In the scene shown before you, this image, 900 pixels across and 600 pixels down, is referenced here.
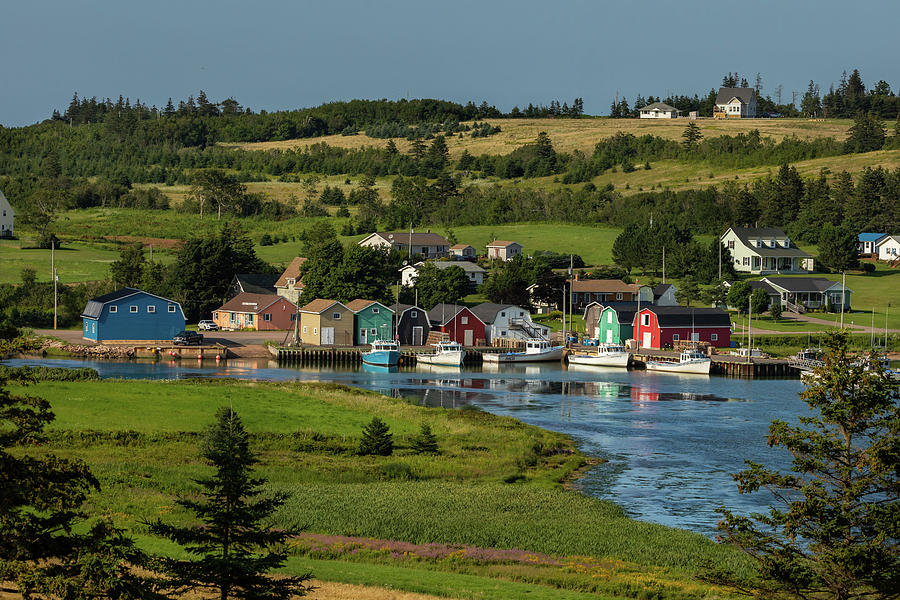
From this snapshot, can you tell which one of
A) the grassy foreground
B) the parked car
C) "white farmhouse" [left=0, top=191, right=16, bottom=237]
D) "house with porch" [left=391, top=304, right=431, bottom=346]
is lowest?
the grassy foreground

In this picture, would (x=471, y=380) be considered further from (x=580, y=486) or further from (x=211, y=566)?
(x=211, y=566)

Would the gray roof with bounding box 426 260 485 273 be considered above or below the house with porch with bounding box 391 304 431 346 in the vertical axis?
above

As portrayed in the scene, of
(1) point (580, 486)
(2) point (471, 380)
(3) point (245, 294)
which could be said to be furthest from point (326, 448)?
(3) point (245, 294)

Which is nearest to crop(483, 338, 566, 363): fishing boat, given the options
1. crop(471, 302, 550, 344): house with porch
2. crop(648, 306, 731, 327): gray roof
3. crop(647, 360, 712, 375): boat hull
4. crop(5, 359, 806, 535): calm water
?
crop(5, 359, 806, 535): calm water

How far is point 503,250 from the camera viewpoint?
128m

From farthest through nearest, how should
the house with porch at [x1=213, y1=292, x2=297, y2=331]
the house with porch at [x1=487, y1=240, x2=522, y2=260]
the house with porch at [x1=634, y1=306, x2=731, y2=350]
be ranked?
the house with porch at [x1=487, y1=240, x2=522, y2=260] → the house with porch at [x1=213, y1=292, x2=297, y2=331] → the house with porch at [x1=634, y1=306, x2=731, y2=350]

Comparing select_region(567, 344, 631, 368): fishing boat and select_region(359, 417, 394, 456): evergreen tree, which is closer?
select_region(359, 417, 394, 456): evergreen tree

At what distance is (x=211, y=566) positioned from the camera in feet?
58.0

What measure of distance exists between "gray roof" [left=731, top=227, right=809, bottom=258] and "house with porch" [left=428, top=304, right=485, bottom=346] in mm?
42577

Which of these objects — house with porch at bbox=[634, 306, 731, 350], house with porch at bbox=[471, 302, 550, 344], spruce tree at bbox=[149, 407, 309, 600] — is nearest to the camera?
spruce tree at bbox=[149, 407, 309, 600]

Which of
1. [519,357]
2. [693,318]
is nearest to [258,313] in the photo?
[519,357]

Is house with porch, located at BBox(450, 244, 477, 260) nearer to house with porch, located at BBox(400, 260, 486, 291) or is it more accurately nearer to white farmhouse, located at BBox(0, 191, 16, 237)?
house with porch, located at BBox(400, 260, 486, 291)

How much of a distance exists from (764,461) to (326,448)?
58.6 ft

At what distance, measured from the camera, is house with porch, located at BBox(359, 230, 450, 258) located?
12785cm
